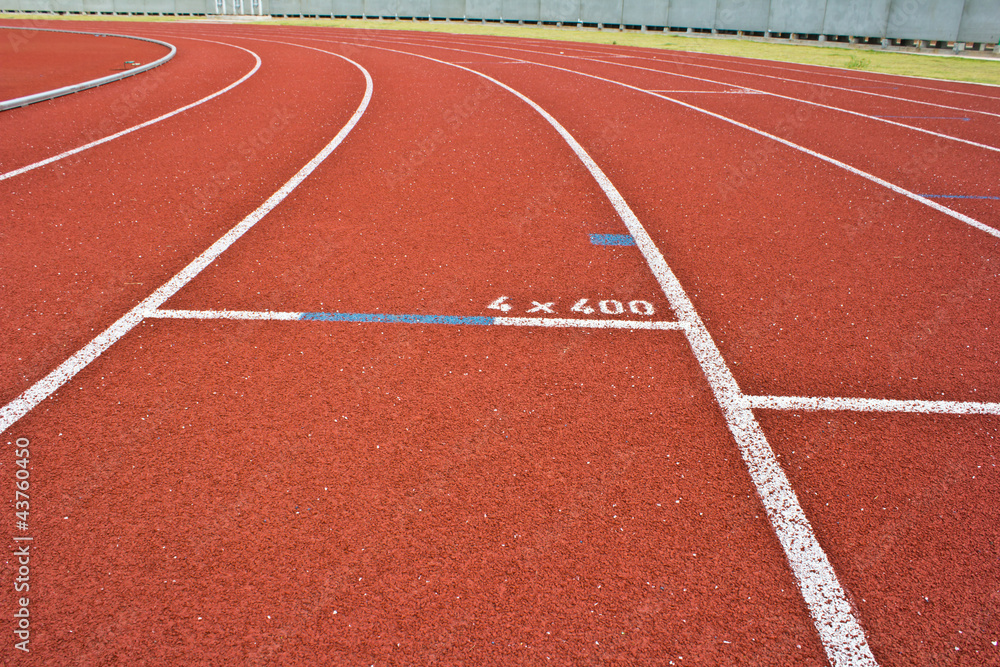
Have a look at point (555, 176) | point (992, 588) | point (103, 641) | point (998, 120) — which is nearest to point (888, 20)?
point (998, 120)

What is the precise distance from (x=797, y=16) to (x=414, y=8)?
22716mm

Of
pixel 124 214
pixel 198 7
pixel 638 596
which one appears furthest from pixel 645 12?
pixel 638 596

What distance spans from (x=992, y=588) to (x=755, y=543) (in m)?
0.83

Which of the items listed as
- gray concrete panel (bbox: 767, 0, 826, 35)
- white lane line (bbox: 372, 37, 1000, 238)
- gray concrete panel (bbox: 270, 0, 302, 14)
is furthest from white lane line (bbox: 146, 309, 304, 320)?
gray concrete panel (bbox: 270, 0, 302, 14)

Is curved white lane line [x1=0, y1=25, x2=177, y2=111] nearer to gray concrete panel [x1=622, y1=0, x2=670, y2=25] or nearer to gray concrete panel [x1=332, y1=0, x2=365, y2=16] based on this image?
gray concrete panel [x1=622, y1=0, x2=670, y2=25]

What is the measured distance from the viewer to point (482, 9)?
127ft

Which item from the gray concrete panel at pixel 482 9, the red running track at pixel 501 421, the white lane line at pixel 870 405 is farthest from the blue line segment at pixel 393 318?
the gray concrete panel at pixel 482 9

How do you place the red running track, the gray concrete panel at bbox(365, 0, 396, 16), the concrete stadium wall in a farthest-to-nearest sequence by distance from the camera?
the gray concrete panel at bbox(365, 0, 396, 16), the concrete stadium wall, the red running track

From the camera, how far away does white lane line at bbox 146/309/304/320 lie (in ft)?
13.5

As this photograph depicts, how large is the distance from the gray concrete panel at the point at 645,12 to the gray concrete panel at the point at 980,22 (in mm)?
13466

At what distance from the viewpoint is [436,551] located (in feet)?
8.23

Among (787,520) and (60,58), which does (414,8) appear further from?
(787,520)

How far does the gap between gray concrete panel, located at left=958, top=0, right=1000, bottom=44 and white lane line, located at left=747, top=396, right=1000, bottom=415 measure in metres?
27.6

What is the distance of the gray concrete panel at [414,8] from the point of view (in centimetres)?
4022
